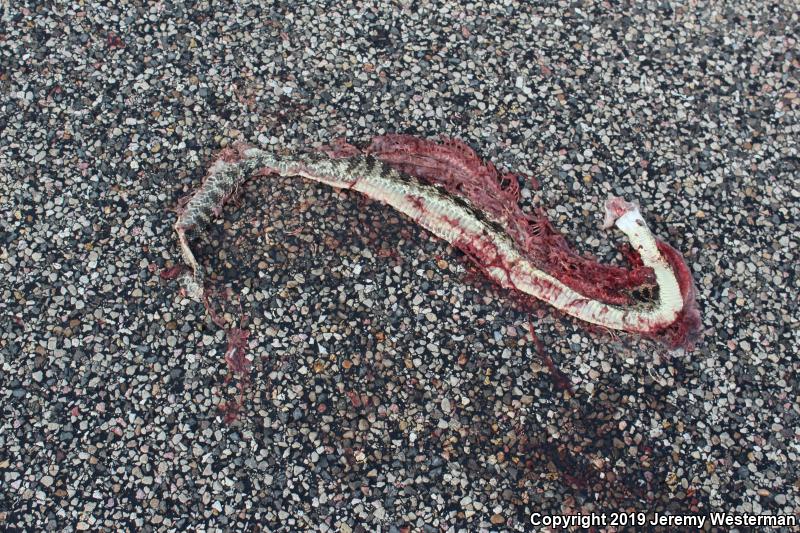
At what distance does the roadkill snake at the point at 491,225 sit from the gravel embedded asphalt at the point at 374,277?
0.40ft

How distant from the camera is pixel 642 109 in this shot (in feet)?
16.9

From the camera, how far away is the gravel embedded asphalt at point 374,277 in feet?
12.6

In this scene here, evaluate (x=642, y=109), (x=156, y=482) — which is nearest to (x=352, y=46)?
(x=642, y=109)

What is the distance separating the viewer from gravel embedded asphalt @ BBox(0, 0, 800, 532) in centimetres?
385

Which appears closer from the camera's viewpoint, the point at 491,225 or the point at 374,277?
the point at 374,277

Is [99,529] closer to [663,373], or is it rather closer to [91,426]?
[91,426]

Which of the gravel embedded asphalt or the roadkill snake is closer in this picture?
the gravel embedded asphalt

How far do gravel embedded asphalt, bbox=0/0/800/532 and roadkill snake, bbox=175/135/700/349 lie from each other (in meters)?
0.12

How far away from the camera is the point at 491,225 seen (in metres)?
4.53

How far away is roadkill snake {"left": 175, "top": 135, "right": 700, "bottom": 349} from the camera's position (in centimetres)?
433

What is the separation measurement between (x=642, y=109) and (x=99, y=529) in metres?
4.50

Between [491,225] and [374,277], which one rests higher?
[491,225]

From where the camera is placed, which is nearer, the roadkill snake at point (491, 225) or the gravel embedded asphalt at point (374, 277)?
the gravel embedded asphalt at point (374, 277)

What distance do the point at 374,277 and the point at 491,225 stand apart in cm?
84
